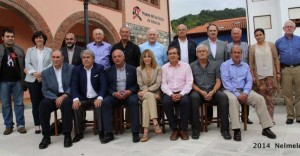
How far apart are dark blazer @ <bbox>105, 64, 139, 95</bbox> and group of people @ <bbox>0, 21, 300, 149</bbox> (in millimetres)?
16

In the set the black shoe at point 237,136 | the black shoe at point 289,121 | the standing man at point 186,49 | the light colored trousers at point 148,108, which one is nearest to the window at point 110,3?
the standing man at point 186,49

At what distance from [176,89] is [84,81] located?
147cm

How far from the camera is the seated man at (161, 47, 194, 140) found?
177 inches

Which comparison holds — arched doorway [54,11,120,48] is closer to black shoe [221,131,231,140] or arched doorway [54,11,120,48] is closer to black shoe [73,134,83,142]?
black shoe [73,134,83,142]

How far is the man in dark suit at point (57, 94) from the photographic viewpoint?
4.47m

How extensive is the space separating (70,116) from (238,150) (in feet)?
8.02

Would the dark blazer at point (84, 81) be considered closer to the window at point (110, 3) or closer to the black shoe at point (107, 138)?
the black shoe at point (107, 138)

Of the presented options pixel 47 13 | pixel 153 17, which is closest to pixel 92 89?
pixel 47 13

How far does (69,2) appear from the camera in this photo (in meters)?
10.6

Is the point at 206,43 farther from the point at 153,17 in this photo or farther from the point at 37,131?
the point at 153,17

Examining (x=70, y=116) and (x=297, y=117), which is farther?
(x=297, y=117)

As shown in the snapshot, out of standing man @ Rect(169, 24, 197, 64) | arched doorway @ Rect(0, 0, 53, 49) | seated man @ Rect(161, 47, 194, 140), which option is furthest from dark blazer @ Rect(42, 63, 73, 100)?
arched doorway @ Rect(0, 0, 53, 49)

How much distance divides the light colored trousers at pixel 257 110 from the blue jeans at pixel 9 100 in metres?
3.61

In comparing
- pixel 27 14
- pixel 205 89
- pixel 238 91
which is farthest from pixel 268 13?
pixel 205 89
